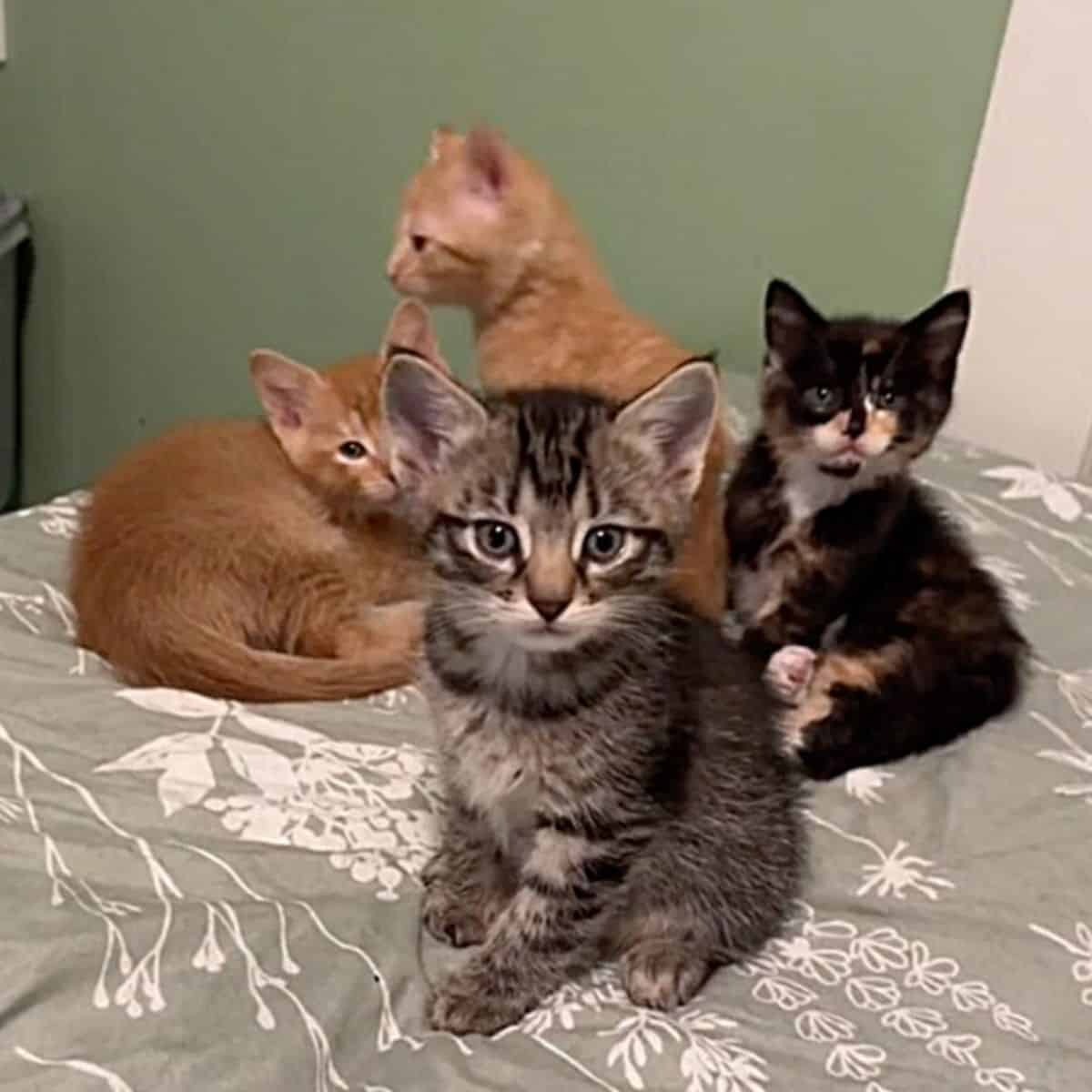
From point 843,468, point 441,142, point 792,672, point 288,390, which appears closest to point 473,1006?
point 792,672

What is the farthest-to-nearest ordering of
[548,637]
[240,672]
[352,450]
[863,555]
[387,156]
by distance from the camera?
[387,156] → [352,450] → [863,555] → [240,672] → [548,637]

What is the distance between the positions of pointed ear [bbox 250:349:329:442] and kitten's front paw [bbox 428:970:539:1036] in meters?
0.67

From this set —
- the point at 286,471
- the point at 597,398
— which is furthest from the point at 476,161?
the point at 597,398

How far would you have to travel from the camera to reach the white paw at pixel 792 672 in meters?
1.42

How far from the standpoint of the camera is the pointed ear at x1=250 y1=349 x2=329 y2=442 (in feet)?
5.16

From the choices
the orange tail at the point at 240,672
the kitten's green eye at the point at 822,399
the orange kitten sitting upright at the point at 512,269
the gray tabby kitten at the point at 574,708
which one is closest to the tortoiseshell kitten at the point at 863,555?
the kitten's green eye at the point at 822,399

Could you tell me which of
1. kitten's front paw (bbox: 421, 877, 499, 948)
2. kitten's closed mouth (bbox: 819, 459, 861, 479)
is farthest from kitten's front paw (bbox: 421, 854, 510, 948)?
kitten's closed mouth (bbox: 819, 459, 861, 479)

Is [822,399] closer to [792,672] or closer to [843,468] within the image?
[843,468]

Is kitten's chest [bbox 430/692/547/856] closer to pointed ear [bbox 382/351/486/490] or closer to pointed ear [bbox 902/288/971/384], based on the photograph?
pointed ear [bbox 382/351/486/490]

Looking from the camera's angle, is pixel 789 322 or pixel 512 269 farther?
pixel 512 269

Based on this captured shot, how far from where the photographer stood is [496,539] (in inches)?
40.8

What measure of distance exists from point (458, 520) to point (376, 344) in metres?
1.18

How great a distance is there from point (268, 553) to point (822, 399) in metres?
0.51

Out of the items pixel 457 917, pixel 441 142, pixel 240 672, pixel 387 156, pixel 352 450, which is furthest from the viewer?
pixel 387 156
